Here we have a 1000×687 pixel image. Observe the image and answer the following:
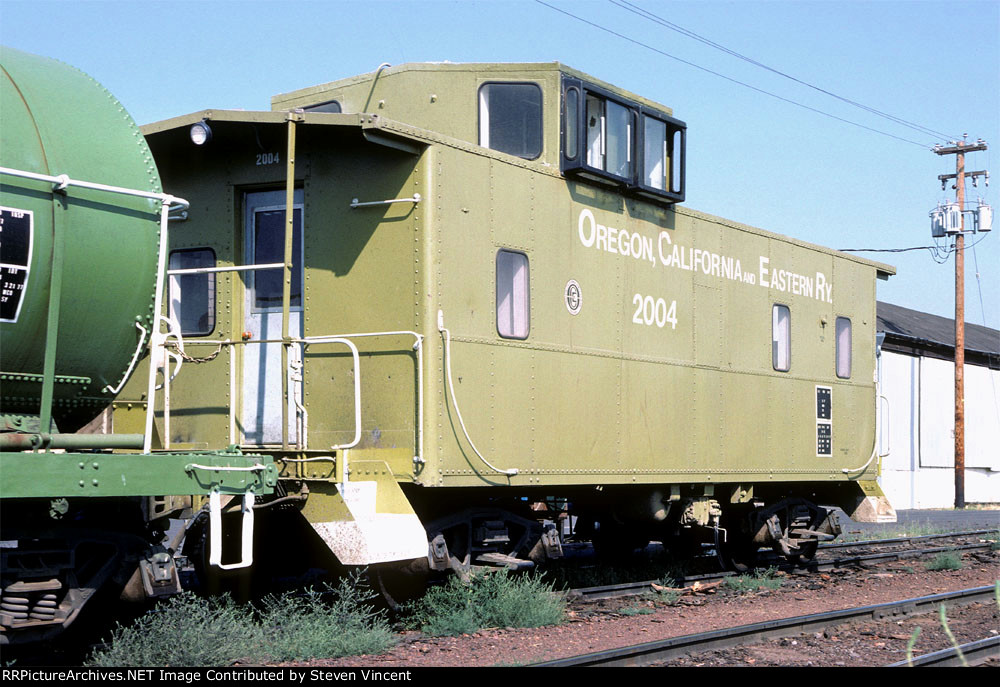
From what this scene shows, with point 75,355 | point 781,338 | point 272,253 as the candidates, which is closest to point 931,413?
point 781,338

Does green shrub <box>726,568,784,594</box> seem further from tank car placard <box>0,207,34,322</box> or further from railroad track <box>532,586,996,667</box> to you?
tank car placard <box>0,207,34,322</box>

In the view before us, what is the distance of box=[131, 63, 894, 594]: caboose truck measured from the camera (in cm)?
813

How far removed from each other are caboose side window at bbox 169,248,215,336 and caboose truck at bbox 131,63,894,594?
0.9 inches

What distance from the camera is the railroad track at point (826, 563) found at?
10.5 meters

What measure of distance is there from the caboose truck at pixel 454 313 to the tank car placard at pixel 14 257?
2.02m

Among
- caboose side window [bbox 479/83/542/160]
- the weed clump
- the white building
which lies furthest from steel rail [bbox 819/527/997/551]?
the white building

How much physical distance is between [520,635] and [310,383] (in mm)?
2524

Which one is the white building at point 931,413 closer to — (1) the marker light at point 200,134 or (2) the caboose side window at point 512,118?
(2) the caboose side window at point 512,118

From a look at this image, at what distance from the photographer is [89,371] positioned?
19.9 ft

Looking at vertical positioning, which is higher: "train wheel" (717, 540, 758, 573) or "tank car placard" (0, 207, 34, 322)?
"tank car placard" (0, 207, 34, 322)

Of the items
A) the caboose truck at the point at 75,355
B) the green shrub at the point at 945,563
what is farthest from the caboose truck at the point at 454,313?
the green shrub at the point at 945,563

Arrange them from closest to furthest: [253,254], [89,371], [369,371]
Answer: [89,371] → [369,371] → [253,254]
